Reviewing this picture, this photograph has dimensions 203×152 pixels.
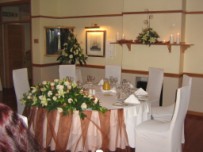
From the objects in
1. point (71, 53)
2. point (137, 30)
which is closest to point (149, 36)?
point (137, 30)

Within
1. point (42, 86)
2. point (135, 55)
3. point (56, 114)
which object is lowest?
point (56, 114)

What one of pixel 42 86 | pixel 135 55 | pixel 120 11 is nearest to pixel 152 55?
pixel 135 55

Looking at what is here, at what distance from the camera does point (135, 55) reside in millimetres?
5926

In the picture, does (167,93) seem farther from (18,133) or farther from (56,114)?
(18,133)

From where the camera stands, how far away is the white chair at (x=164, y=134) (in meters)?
3.06

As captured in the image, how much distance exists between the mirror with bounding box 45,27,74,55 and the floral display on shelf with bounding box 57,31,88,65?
1.45ft

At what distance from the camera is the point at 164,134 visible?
3.10m

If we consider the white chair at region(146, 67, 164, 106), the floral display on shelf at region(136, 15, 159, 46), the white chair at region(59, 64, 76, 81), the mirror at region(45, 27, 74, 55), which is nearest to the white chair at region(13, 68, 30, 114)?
the white chair at region(59, 64, 76, 81)

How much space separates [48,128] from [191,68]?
365 centimetres

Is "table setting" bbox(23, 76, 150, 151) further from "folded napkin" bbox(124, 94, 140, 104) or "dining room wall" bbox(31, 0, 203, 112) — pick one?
"dining room wall" bbox(31, 0, 203, 112)

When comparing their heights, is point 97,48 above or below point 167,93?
above

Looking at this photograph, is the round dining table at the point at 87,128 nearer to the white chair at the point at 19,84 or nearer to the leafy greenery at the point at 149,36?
the white chair at the point at 19,84

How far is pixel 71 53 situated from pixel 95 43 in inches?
26.6

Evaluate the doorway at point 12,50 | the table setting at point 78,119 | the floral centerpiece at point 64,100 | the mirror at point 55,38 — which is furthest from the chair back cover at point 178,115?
the doorway at point 12,50
